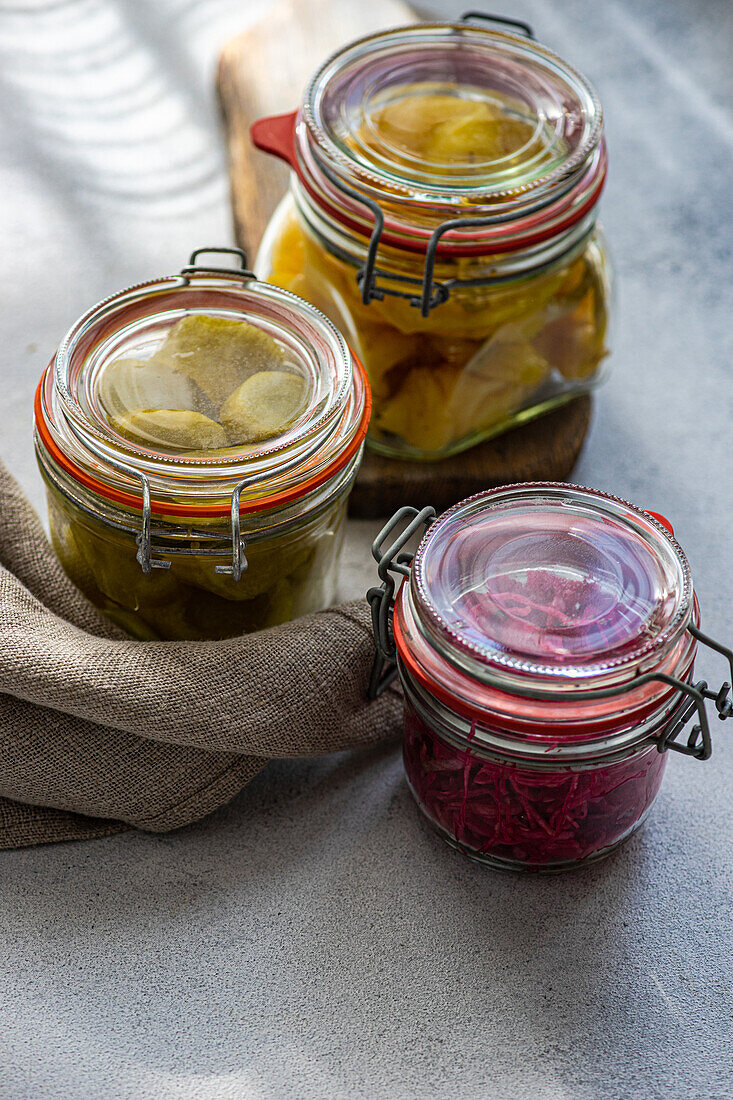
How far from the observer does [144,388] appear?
64 centimetres

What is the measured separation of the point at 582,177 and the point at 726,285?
0.32m

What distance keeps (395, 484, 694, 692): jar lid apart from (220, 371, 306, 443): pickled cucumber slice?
0.10m

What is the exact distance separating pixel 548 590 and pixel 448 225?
230 mm

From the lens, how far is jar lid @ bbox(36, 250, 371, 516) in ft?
1.98

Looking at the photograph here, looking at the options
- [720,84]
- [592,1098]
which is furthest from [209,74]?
[592,1098]

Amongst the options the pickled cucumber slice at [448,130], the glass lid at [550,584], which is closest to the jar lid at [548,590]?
the glass lid at [550,584]

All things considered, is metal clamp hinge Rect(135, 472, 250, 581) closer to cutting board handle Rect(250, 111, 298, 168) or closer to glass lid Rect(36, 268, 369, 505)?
glass lid Rect(36, 268, 369, 505)

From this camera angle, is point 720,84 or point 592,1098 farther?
point 720,84

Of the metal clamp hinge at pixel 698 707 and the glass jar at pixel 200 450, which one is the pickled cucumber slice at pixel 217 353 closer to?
the glass jar at pixel 200 450

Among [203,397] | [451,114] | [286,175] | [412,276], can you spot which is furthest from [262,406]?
[286,175]

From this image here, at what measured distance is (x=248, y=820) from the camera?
66 centimetres

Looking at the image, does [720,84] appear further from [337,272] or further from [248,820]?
[248,820]

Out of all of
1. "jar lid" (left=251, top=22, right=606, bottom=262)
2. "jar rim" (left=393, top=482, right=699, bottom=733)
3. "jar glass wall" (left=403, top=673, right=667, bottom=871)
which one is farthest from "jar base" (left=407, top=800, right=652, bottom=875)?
"jar lid" (left=251, top=22, right=606, bottom=262)

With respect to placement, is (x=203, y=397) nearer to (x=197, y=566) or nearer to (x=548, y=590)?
(x=197, y=566)
